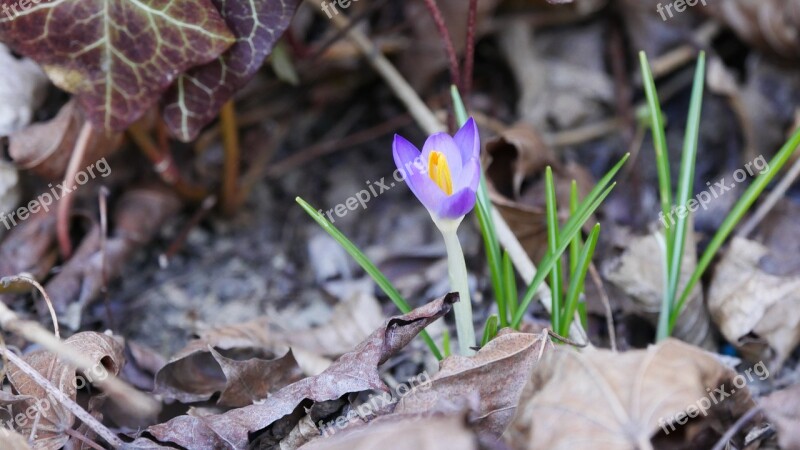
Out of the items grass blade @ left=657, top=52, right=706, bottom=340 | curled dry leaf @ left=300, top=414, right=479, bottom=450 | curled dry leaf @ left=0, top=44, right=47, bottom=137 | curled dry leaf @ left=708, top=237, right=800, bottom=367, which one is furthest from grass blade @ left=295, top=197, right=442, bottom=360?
curled dry leaf @ left=0, top=44, right=47, bottom=137

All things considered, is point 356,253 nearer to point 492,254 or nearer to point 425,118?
point 492,254

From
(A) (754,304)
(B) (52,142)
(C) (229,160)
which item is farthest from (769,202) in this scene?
(B) (52,142)

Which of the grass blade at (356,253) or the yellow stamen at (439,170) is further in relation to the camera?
the grass blade at (356,253)

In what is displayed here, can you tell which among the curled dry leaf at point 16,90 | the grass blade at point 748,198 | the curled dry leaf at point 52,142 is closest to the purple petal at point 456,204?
the grass blade at point 748,198

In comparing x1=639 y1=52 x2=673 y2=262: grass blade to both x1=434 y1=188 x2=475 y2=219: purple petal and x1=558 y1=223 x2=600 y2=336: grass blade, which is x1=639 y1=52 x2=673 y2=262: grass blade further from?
x1=434 y1=188 x2=475 y2=219: purple petal

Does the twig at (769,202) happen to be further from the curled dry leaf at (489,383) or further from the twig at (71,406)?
the twig at (71,406)

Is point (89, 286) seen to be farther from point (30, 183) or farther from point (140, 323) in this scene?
point (30, 183)
